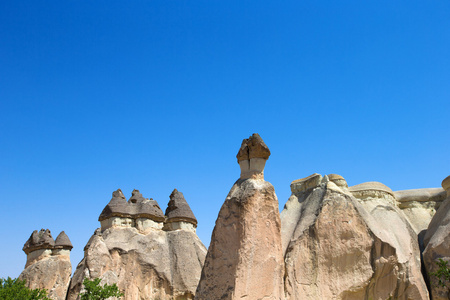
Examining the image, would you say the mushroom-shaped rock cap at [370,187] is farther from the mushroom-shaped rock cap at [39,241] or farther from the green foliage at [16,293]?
the mushroom-shaped rock cap at [39,241]

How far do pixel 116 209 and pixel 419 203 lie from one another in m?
15.7

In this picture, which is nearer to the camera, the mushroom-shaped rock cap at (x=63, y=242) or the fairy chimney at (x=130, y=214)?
the fairy chimney at (x=130, y=214)

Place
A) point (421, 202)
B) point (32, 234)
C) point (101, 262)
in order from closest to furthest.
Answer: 1. point (101, 262)
2. point (421, 202)
3. point (32, 234)

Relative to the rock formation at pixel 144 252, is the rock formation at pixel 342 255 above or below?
below

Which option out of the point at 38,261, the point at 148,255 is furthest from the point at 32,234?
the point at 148,255

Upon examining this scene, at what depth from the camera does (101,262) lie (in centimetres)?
2089

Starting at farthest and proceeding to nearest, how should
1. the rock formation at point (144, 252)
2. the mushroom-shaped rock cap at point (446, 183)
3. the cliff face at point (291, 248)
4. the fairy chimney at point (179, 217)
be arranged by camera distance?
the fairy chimney at point (179, 217) < the rock formation at point (144, 252) < the mushroom-shaped rock cap at point (446, 183) < the cliff face at point (291, 248)

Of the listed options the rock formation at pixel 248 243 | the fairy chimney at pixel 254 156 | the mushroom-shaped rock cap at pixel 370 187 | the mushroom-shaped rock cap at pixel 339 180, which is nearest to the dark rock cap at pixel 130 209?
the mushroom-shaped rock cap at pixel 370 187

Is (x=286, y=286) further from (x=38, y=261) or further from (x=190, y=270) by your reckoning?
(x=38, y=261)

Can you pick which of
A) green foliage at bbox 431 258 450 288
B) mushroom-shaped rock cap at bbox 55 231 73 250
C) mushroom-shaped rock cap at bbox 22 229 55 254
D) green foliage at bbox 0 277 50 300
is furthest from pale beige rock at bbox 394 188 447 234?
mushroom-shaped rock cap at bbox 22 229 55 254

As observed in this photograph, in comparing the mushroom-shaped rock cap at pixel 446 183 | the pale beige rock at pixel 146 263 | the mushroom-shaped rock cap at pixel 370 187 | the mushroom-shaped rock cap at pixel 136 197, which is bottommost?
the pale beige rock at pixel 146 263

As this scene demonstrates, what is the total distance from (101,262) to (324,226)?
10410 mm

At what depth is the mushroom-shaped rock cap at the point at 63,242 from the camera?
28734 mm

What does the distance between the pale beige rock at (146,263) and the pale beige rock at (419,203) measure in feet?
36.0
